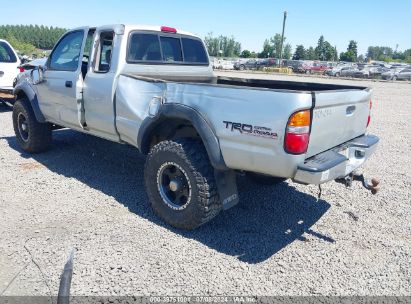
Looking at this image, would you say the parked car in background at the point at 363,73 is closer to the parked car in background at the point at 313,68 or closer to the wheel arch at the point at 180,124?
the parked car in background at the point at 313,68

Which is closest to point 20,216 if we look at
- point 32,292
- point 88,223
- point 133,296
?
point 88,223

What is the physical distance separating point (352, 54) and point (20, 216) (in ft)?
316

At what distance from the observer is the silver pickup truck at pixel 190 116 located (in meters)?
2.89

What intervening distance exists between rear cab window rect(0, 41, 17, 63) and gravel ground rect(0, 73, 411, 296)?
590 centimetres

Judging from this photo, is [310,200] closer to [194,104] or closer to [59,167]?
[194,104]

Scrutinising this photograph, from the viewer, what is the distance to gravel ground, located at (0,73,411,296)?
115 inches

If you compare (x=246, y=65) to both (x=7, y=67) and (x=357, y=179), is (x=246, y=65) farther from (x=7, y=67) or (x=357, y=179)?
(x=357, y=179)

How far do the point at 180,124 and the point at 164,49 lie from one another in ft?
5.48

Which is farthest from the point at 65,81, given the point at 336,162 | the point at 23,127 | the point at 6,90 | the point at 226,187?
the point at 6,90

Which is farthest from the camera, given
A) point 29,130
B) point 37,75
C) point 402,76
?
point 402,76

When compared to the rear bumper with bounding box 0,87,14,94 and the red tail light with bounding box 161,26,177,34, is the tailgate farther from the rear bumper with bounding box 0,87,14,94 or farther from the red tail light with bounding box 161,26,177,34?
the rear bumper with bounding box 0,87,14,94

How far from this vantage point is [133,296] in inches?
107

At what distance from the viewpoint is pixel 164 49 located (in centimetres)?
493

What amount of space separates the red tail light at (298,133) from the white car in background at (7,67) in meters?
9.03
